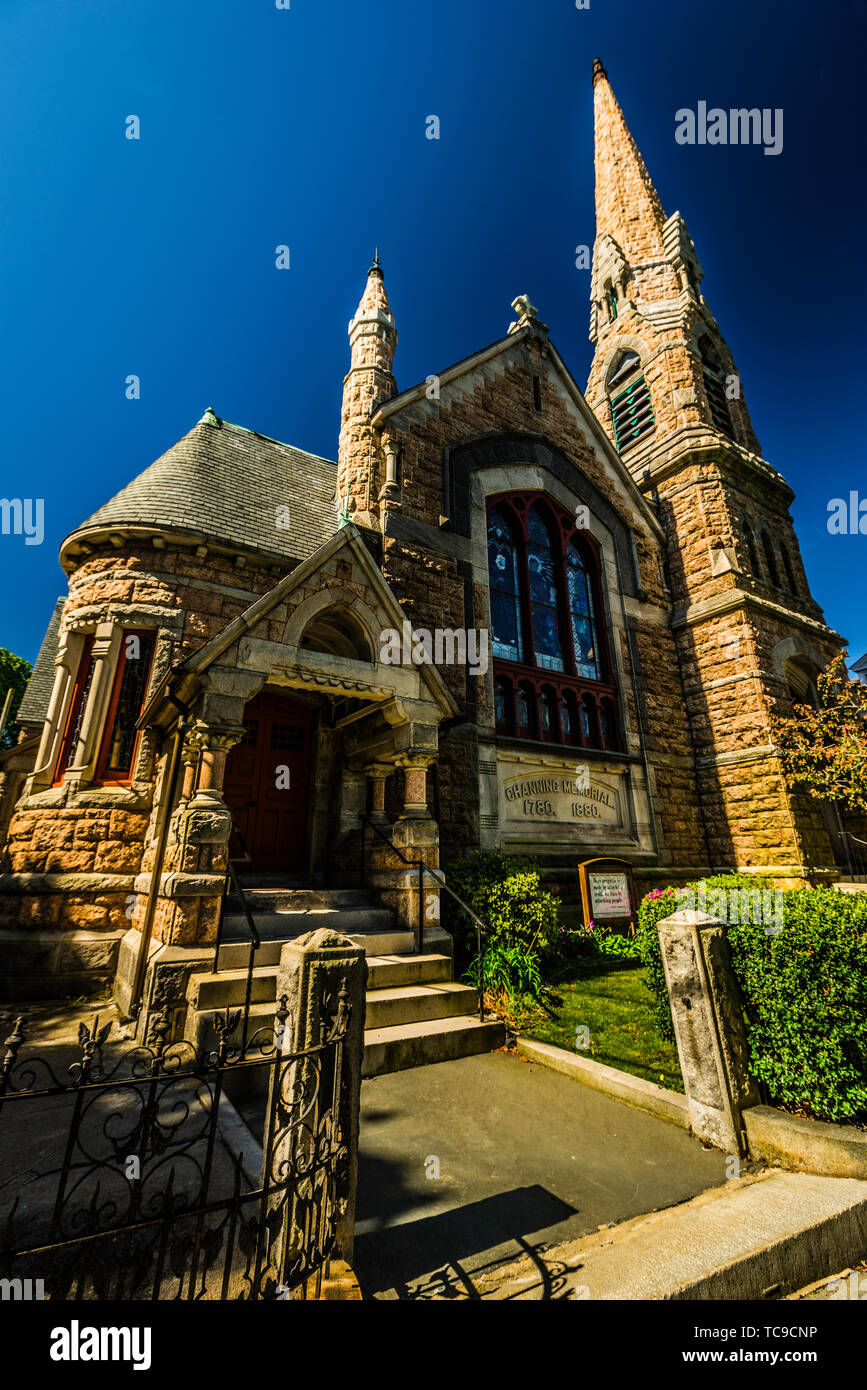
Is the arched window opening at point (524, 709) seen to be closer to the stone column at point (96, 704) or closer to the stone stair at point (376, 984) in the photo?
the stone stair at point (376, 984)

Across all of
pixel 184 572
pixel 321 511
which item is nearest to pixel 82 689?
pixel 184 572

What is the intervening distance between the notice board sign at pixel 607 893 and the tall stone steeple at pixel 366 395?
6866mm

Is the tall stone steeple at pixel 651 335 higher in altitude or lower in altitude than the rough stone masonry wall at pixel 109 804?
higher

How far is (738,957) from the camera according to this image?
3953 millimetres

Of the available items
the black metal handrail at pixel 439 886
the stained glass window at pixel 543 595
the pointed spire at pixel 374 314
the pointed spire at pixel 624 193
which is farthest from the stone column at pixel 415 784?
the pointed spire at pixel 624 193

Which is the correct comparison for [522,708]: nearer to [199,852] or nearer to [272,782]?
[272,782]

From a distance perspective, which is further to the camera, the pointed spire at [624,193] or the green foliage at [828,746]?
the pointed spire at [624,193]

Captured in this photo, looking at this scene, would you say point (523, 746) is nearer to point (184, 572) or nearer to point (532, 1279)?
point (184, 572)

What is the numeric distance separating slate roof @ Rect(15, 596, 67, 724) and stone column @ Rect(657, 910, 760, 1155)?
14321 millimetres

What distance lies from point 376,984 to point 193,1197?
2.98 m

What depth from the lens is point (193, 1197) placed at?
106 inches

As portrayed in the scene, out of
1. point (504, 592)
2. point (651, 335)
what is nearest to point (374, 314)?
point (504, 592)

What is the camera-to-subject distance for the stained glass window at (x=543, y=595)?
11.4 m

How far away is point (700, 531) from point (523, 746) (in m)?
7.56
